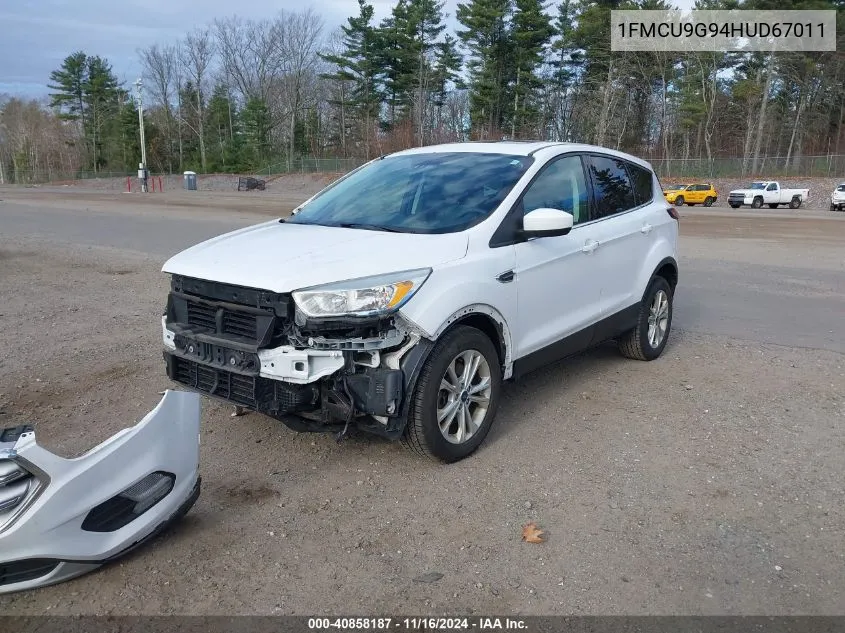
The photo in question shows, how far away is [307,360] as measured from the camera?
3549 mm

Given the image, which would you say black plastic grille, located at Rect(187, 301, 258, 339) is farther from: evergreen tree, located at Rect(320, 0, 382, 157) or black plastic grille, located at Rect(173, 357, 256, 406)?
evergreen tree, located at Rect(320, 0, 382, 157)

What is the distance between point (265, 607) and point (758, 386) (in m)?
4.41

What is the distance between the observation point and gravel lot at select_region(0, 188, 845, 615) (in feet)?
9.73

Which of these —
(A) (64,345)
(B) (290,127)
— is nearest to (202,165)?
(B) (290,127)

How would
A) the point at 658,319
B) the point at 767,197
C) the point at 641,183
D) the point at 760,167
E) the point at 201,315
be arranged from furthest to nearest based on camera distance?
the point at 760,167 → the point at 767,197 → the point at 658,319 → the point at 641,183 → the point at 201,315

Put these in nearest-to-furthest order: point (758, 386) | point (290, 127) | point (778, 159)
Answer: point (758, 386)
point (778, 159)
point (290, 127)

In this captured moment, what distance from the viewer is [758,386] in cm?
565

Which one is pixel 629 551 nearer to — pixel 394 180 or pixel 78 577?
pixel 78 577

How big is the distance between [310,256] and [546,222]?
4.80 feet

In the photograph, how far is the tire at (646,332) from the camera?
19.9 feet

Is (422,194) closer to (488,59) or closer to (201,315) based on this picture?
(201,315)

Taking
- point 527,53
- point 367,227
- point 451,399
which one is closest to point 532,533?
point 451,399

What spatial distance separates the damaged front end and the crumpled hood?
3.7 inches

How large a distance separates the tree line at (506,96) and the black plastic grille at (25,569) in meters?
55.8
